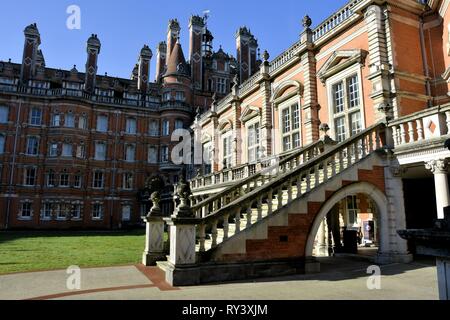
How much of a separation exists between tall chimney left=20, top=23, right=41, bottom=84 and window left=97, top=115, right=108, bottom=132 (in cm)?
936

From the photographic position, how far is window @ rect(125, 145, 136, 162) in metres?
42.3

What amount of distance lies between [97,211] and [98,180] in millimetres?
3785

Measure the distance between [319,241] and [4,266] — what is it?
1199 centimetres

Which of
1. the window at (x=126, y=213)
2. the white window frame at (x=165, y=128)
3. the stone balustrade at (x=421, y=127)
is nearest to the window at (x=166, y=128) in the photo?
the white window frame at (x=165, y=128)

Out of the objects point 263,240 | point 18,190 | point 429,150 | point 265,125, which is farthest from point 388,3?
point 18,190

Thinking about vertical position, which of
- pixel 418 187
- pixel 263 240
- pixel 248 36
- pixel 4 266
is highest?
pixel 248 36

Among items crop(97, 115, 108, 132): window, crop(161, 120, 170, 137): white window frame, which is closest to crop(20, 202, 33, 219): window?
crop(97, 115, 108, 132): window

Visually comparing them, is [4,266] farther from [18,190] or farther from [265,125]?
[18,190]

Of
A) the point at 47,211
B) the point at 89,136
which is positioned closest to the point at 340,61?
the point at 89,136

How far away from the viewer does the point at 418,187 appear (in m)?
13.6

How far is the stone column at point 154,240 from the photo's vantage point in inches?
436

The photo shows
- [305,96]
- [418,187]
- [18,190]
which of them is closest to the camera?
[418,187]

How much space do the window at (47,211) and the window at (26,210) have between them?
4.53 feet

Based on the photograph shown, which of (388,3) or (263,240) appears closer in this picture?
(263,240)
